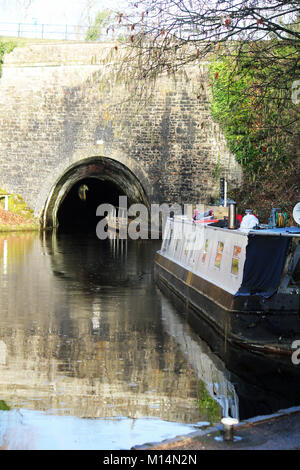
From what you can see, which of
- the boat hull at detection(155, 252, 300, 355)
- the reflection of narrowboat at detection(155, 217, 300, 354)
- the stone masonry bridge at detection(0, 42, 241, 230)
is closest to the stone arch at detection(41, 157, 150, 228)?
the stone masonry bridge at detection(0, 42, 241, 230)

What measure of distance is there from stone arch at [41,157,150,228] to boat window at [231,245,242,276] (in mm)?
16173

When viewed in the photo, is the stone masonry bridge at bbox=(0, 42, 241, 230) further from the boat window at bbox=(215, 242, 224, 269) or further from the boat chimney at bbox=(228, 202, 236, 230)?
the boat window at bbox=(215, 242, 224, 269)

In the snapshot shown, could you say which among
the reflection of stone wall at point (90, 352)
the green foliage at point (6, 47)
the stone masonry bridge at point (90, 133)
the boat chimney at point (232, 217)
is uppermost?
the green foliage at point (6, 47)

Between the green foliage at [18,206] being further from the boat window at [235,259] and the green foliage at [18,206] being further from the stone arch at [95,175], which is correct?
the boat window at [235,259]

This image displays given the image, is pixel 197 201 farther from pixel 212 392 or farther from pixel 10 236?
pixel 212 392

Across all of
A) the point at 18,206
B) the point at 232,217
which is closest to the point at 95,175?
the point at 18,206

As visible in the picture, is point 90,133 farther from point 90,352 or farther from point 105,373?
point 105,373

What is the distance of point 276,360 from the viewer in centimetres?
754

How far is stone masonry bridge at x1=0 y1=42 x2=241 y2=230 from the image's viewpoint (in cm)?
2438

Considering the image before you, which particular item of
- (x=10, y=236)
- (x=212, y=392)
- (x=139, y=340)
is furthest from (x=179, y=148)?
(x=212, y=392)

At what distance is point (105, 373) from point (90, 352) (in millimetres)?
927

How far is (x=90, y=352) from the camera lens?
25.0ft

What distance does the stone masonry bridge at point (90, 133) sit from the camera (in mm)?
24375

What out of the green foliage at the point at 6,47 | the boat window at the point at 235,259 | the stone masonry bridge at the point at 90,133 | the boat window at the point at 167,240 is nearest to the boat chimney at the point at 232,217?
the boat window at the point at 235,259
